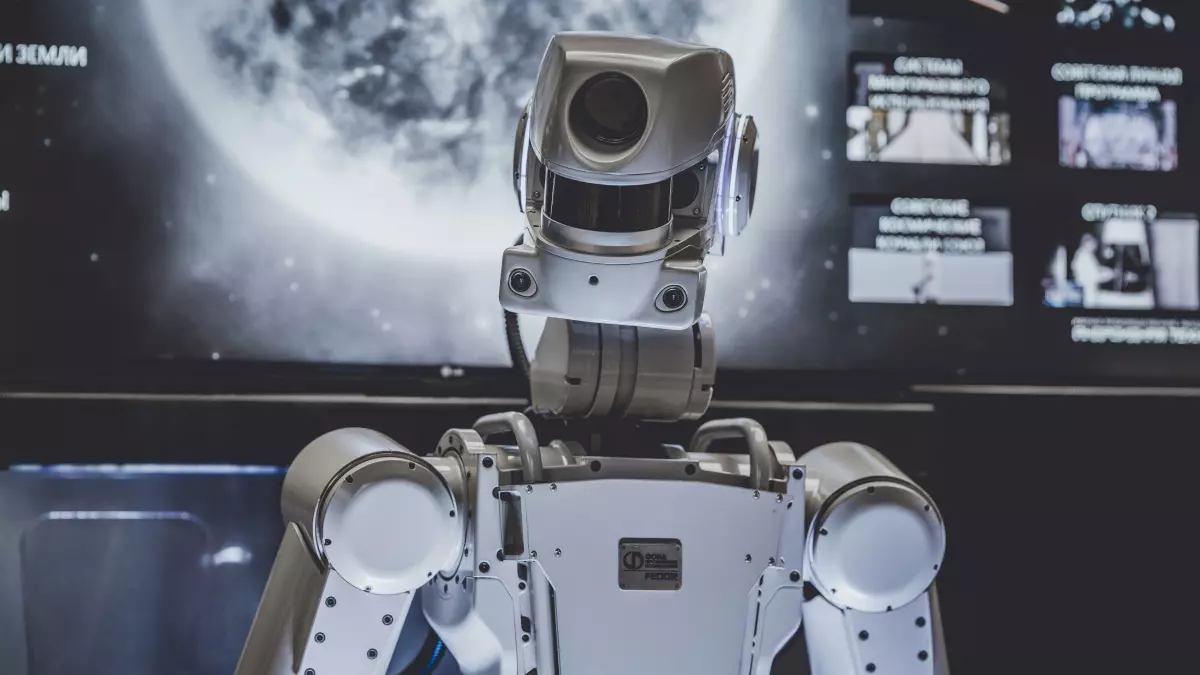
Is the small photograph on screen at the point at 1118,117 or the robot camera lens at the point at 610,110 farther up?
the small photograph on screen at the point at 1118,117

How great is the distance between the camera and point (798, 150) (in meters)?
2.82

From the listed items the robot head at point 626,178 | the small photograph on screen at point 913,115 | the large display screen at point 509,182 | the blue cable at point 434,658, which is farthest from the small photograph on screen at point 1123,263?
the blue cable at point 434,658

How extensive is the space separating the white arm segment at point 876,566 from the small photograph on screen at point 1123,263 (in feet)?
4.24

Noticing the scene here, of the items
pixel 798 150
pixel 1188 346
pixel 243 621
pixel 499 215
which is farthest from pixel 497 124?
pixel 1188 346

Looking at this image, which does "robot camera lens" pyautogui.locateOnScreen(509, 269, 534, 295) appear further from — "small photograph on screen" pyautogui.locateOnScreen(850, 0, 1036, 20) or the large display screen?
"small photograph on screen" pyautogui.locateOnScreen(850, 0, 1036, 20)

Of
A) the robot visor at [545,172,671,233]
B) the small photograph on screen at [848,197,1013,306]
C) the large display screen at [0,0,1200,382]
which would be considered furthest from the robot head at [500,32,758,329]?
the small photograph on screen at [848,197,1013,306]

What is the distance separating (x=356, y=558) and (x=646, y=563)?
405mm

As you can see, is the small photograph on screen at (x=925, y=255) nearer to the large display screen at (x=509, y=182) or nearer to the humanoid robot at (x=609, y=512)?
the large display screen at (x=509, y=182)

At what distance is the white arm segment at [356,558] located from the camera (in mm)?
1640

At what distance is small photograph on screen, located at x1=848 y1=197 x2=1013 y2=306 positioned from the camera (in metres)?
2.82

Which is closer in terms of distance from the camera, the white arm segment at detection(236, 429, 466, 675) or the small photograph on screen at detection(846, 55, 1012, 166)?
the white arm segment at detection(236, 429, 466, 675)

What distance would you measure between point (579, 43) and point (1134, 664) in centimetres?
224

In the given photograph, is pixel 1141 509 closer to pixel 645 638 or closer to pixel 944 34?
pixel 944 34

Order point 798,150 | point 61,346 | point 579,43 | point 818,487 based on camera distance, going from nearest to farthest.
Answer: point 579,43
point 818,487
point 61,346
point 798,150
